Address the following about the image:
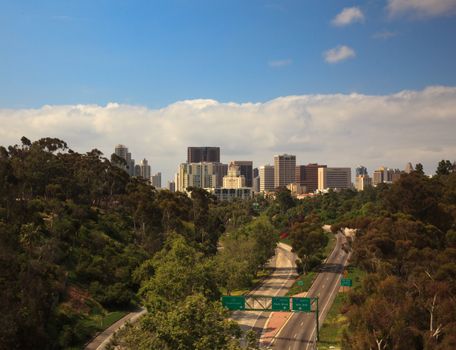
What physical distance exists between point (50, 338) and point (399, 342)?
30560 millimetres

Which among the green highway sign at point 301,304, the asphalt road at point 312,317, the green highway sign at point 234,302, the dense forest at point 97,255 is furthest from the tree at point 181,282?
the asphalt road at point 312,317

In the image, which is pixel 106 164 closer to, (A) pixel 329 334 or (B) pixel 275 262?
(B) pixel 275 262

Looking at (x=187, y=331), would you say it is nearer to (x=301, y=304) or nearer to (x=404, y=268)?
(x=301, y=304)

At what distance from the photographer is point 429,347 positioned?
127 feet

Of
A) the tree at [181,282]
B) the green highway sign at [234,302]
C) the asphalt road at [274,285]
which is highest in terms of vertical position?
the tree at [181,282]

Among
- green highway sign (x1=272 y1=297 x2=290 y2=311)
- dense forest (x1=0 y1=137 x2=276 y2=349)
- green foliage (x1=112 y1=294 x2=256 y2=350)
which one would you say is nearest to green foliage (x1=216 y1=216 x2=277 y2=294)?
dense forest (x1=0 y1=137 x2=276 y2=349)

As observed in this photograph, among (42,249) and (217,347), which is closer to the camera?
(217,347)

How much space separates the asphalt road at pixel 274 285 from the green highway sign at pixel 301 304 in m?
6.75

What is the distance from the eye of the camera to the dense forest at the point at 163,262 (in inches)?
1510

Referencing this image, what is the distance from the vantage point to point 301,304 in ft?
158

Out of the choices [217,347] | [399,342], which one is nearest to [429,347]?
[399,342]

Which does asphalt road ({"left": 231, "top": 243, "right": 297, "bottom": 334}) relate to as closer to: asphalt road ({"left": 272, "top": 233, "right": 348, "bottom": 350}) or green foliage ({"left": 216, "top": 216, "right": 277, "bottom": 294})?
green foliage ({"left": 216, "top": 216, "right": 277, "bottom": 294})

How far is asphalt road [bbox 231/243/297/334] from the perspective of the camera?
5694 centimetres

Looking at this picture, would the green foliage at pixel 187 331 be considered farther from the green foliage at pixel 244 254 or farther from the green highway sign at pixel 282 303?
the green foliage at pixel 244 254
